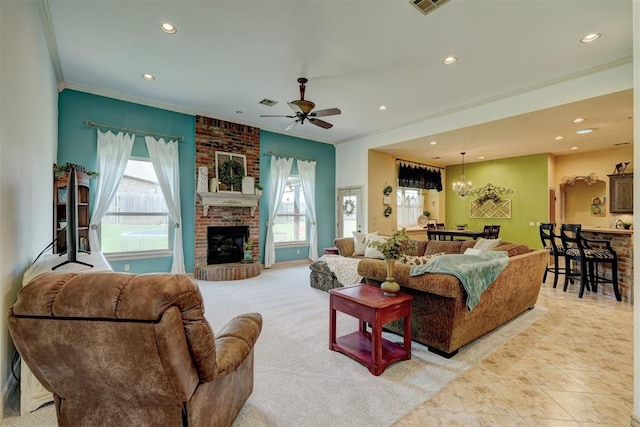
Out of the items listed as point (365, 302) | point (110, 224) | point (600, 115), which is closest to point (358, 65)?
point (365, 302)

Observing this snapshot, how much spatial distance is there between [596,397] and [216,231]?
5.94 meters

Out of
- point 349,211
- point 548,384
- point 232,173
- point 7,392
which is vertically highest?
point 232,173

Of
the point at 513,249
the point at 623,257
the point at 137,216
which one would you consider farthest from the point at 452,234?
the point at 137,216

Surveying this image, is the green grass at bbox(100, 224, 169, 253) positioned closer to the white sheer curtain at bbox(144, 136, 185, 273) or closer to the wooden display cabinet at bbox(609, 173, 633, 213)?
the white sheer curtain at bbox(144, 136, 185, 273)

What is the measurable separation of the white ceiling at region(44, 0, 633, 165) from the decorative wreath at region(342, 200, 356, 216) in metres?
2.65

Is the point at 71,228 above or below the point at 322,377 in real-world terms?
above

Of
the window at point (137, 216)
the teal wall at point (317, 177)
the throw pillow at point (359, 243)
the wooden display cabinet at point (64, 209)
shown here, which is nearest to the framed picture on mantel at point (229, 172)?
the teal wall at point (317, 177)

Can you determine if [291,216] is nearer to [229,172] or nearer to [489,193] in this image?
[229,172]

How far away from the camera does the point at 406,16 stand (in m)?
3.01

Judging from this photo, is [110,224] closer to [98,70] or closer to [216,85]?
[98,70]

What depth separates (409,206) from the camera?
29.9 feet

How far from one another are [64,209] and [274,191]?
3.89 meters

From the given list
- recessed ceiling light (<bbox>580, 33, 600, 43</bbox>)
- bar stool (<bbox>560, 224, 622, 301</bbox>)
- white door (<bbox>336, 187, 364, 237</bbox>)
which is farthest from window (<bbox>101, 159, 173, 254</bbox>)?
bar stool (<bbox>560, 224, 622, 301</bbox>)

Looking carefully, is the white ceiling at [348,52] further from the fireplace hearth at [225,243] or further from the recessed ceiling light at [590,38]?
the fireplace hearth at [225,243]
